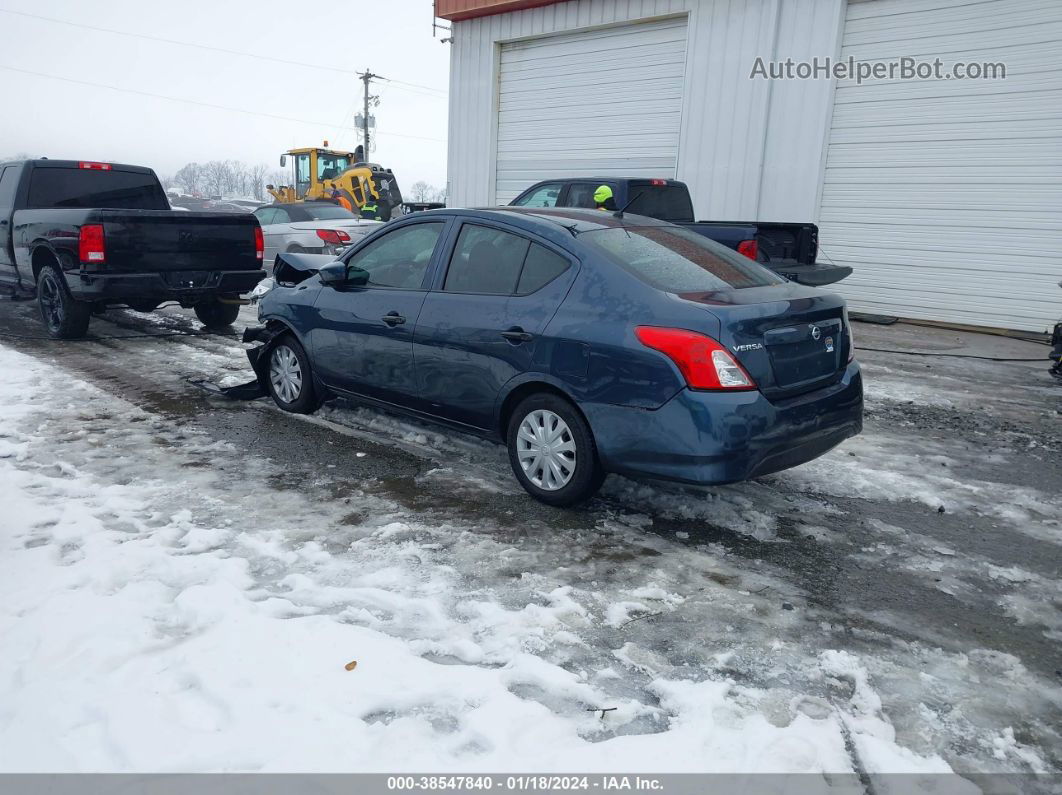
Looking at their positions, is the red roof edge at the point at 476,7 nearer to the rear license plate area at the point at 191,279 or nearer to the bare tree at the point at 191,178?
the rear license plate area at the point at 191,279

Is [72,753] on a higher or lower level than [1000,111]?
lower

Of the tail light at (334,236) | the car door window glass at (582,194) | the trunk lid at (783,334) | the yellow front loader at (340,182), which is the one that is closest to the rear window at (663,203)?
the car door window glass at (582,194)

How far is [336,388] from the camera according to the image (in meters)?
5.89

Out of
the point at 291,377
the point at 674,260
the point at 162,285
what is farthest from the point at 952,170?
the point at 162,285

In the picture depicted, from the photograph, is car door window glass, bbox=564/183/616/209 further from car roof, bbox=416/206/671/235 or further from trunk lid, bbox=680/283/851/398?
trunk lid, bbox=680/283/851/398

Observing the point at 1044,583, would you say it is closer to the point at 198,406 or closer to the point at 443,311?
the point at 443,311

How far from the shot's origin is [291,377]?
20.8 feet

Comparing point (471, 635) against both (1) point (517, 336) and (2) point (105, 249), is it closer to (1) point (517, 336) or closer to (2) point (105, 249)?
(1) point (517, 336)

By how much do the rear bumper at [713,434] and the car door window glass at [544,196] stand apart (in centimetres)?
695

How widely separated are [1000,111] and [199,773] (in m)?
13.3

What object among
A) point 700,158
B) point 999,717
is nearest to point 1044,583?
point 999,717

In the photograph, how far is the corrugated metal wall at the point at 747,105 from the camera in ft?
42.7

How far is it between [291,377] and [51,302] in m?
4.96
